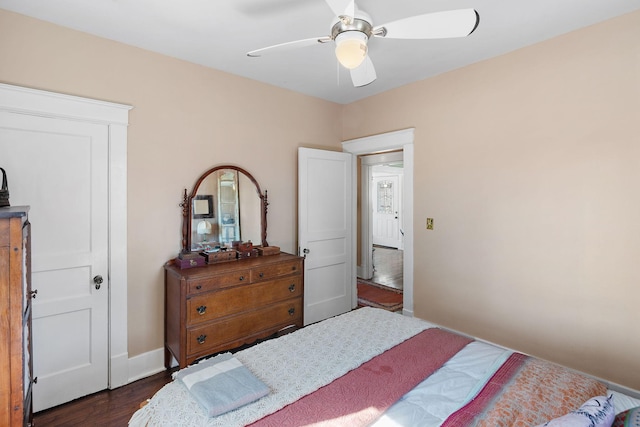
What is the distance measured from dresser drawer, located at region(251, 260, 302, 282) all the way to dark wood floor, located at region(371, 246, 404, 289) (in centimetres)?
248

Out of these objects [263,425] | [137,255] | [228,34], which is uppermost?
[228,34]

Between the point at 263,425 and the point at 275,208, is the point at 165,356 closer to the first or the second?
the point at 275,208

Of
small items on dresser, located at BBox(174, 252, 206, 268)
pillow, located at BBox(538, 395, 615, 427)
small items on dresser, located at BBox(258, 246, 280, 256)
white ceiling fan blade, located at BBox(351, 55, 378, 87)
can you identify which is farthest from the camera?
small items on dresser, located at BBox(258, 246, 280, 256)

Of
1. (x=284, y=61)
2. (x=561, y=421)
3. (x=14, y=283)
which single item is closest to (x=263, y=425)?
(x=561, y=421)

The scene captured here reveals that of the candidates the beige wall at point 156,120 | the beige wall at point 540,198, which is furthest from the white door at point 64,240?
the beige wall at point 540,198

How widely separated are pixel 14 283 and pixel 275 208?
7.70 ft

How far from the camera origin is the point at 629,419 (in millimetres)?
998

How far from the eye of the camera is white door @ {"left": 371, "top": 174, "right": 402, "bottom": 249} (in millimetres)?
8523

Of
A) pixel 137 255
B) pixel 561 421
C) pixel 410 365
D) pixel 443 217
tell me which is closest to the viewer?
pixel 561 421

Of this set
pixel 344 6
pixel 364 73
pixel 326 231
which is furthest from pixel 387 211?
pixel 344 6

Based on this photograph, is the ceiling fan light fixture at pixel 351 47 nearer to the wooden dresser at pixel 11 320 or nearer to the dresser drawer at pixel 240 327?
the wooden dresser at pixel 11 320

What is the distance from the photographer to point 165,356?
8.79ft

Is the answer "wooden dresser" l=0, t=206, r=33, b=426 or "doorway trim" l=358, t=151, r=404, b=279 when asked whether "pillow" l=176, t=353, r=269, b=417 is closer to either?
"wooden dresser" l=0, t=206, r=33, b=426

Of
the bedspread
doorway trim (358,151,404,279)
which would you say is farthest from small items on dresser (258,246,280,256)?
doorway trim (358,151,404,279)
